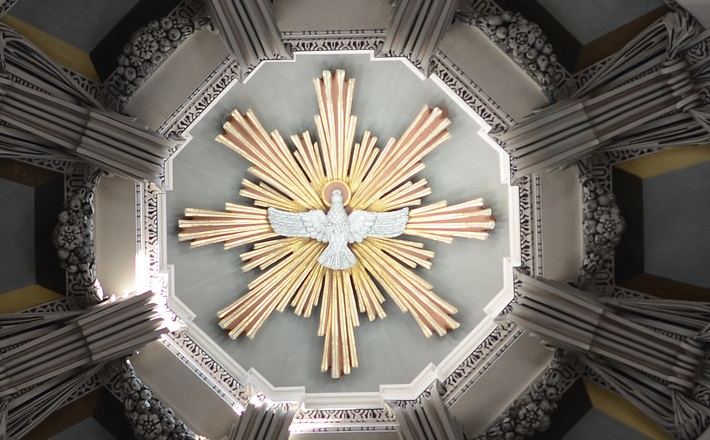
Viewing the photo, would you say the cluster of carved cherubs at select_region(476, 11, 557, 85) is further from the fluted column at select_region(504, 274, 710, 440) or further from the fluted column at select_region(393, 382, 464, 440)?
the fluted column at select_region(393, 382, 464, 440)

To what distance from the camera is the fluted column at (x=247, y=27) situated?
989 cm

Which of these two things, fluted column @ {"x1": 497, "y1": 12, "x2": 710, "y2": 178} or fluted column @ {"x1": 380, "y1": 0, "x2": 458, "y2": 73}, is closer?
fluted column @ {"x1": 497, "y1": 12, "x2": 710, "y2": 178}

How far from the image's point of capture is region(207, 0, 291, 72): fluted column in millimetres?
9891

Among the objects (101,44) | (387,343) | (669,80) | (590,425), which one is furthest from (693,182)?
(101,44)

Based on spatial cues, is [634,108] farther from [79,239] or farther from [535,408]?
[79,239]

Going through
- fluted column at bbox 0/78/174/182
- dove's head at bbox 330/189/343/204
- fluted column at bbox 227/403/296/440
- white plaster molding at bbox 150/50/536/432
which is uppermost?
fluted column at bbox 0/78/174/182

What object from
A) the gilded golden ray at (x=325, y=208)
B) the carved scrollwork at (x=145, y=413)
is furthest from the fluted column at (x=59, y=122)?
the carved scrollwork at (x=145, y=413)

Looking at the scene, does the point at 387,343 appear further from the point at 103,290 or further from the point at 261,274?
the point at 103,290

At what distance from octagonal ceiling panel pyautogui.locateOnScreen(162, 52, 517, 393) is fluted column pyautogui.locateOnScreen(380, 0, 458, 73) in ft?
3.18

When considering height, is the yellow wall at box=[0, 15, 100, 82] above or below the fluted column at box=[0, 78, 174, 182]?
above

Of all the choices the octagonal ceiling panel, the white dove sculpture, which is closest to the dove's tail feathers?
the white dove sculpture

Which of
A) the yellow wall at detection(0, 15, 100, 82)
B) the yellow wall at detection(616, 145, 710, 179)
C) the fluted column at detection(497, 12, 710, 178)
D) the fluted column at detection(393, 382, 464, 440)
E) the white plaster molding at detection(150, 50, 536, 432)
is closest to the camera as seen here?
the fluted column at detection(497, 12, 710, 178)

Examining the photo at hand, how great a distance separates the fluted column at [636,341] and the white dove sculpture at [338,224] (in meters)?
1.79

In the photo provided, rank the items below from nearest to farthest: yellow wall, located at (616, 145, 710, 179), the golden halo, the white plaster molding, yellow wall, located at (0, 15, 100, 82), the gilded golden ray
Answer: yellow wall, located at (0, 15, 100, 82) → yellow wall, located at (616, 145, 710, 179) → the white plaster molding → the gilded golden ray → the golden halo
